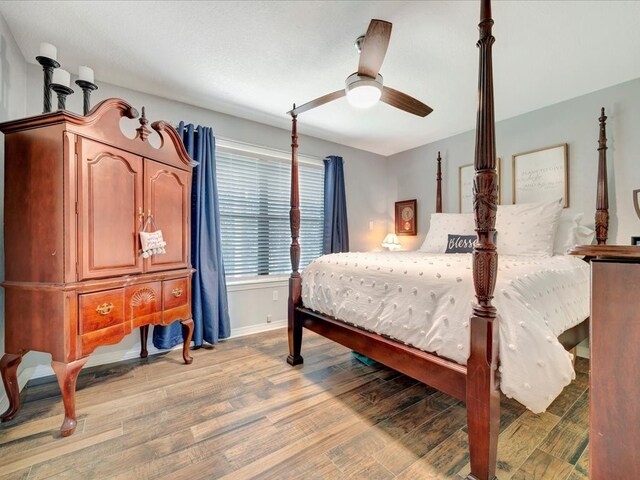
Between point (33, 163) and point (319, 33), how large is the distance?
6.21 feet

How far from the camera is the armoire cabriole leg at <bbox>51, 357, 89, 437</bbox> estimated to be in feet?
5.26

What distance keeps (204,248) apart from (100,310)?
118cm

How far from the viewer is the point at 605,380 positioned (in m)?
0.56

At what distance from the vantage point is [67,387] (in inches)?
63.9

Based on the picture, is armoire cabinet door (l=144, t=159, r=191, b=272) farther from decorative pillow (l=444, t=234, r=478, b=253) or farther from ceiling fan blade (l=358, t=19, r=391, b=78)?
decorative pillow (l=444, t=234, r=478, b=253)

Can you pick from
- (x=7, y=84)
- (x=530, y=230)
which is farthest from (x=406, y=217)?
(x=7, y=84)

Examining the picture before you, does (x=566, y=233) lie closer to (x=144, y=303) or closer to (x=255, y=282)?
(x=255, y=282)

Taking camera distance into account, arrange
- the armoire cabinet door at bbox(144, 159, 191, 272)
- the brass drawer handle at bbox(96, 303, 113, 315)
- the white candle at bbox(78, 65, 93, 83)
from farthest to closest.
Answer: the armoire cabinet door at bbox(144, 159, 191, 272)
the white candle at bbox(78, 65, 93, 83)
the brass drawer handle at bbox(96, 303, 113, 315)

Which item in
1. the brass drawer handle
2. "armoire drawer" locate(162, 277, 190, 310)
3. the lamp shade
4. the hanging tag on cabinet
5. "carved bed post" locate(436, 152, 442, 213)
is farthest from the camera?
the lamp shade

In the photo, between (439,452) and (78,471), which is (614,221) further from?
(78,471)

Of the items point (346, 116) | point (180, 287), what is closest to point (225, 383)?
point (180, 287)

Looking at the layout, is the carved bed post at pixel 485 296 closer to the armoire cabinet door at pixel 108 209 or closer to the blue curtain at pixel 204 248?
the armoire cabinet door at pixel 108 209

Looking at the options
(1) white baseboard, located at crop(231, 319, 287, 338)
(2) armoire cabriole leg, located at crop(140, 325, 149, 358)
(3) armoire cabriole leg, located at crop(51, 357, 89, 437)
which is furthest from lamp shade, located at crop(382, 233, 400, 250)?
(3) armoire cabriole leg, located at crop(51, 357, 89, 437)

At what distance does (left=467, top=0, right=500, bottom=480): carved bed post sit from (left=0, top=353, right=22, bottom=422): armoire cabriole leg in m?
2.47
